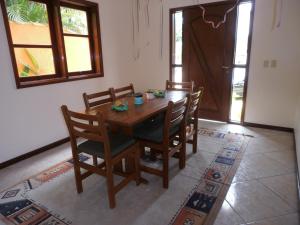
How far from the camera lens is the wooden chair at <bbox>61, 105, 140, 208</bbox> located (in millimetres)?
1650

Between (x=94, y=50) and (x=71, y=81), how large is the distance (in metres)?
0.80

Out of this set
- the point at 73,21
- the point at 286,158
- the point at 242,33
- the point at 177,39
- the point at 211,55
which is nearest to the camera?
the point at 286,158

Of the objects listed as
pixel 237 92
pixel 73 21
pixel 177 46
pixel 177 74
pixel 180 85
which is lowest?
pixel 237 92

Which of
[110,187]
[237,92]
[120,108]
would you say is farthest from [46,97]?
[237,92]

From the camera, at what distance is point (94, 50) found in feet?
12.2

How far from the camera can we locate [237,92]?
3824 mm

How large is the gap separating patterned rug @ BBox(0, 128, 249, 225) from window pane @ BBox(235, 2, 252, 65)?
1677mm

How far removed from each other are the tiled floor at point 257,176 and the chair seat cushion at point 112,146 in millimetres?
587

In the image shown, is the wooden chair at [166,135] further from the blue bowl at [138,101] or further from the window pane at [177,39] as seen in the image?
the window pane at [177,39]

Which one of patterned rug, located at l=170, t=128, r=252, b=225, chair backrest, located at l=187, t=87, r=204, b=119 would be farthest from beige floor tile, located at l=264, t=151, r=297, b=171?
chair backrest, located at l=187, t=87, r=204, b=119

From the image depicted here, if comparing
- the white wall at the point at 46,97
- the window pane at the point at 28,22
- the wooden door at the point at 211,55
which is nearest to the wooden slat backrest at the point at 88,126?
the white wall at the point at 46,97

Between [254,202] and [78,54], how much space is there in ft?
10.3

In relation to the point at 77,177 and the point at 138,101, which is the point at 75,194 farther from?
the point at 138,101

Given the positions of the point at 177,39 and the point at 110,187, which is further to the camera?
the point at 177,39
